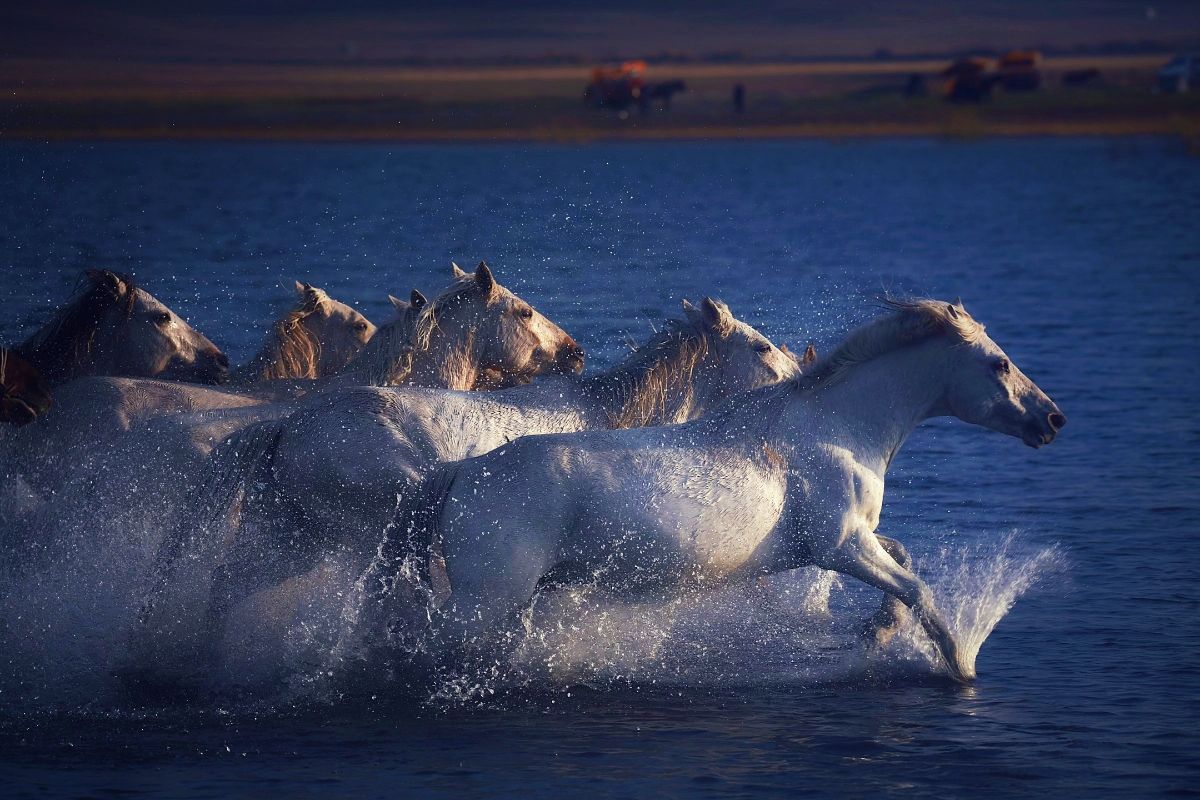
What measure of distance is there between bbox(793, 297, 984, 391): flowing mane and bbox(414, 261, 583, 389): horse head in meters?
1.87

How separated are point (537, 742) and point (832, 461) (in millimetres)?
1769

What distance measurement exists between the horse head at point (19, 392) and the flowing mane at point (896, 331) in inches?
132

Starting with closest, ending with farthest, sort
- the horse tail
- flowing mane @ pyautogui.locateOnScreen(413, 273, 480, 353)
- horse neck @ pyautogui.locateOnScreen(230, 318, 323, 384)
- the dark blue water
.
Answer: the dark blue water
the horse tail
flowing mane @ pyautogui.locateOnScreen(413, 273, 480, 353)
horse neck @ pyautogui.locateOnScreen(230, 318, 323, 384)

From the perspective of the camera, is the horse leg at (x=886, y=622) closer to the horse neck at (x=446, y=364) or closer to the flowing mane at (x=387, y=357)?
the horse neck at (x=446, y=364)

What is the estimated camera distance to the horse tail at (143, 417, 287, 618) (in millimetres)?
7108

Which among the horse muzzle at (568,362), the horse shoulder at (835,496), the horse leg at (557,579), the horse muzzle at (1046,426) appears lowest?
the horse leg at (557,579)

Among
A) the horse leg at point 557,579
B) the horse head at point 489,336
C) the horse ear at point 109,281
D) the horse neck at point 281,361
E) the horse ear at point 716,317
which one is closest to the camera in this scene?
the horse leg at point 557,579

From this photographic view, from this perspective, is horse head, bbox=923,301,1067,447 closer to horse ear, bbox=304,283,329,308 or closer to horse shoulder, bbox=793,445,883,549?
horse shoulder, bbox=793,445,883,549

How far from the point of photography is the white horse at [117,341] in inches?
344

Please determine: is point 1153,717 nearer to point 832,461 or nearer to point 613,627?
point 832,461

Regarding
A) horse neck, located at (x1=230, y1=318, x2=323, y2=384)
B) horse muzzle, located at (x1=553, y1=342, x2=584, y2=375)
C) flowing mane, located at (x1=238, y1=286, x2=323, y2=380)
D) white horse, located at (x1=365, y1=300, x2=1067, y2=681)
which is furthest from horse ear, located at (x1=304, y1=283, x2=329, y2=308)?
white horse, located at (x1=365, y1=300, x2=1067, y2=681)

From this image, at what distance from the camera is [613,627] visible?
7414mm

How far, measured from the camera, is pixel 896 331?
7.25 meters

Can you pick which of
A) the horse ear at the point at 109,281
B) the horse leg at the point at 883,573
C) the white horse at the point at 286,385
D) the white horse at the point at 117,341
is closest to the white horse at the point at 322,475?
the white horse at the point at 286,385
